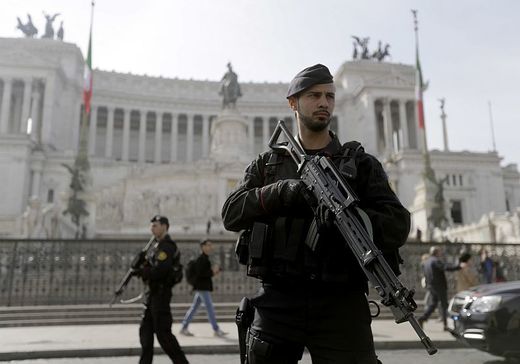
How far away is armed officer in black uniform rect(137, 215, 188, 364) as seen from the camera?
5426 millimetres

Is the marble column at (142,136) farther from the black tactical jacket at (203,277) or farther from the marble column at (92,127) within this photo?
the black tactical jacket at (203,277)

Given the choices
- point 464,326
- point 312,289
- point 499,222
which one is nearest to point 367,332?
point 312,289

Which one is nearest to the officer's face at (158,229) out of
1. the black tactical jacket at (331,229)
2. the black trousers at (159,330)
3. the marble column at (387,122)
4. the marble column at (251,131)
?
the black trousers at (159,330)

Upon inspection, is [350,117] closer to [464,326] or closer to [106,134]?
[106,134]

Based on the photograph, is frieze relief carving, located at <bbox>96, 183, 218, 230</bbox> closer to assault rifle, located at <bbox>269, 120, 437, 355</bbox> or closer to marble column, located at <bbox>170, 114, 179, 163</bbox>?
marble column, located at <bbox>170, 114, 179, 163</bbox>

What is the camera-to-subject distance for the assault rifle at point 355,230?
212 cm

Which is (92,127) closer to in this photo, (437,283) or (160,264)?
(437,283)

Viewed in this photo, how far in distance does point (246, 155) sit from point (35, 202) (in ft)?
63.6

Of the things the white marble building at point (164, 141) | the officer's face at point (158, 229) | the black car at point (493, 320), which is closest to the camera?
the officer's face at point (158, 229)

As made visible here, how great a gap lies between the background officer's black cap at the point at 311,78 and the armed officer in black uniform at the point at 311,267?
1 centimetres

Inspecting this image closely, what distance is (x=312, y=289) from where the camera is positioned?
235cm

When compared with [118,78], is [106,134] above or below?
below

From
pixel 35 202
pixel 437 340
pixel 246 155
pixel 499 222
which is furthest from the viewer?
pixel 246 155

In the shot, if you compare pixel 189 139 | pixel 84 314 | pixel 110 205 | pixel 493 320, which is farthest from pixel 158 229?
pixel 189 139
